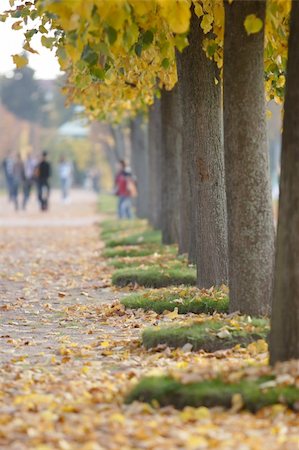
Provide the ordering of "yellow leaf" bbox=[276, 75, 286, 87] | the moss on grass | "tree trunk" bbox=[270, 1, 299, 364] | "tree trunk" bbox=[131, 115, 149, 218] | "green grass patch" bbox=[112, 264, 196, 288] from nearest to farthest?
"tree trunk" bbox=[270, 1, 299, 364], "yellow leaf" bbox=[276, 75, 286, 87], "green grass patch" bbox=[112, 264, 196, 288], the moss on grass, "tree trunk" bbox=[131, 115, 149, 218]

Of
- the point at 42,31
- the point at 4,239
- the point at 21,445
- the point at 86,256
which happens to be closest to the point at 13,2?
the point at 42,31

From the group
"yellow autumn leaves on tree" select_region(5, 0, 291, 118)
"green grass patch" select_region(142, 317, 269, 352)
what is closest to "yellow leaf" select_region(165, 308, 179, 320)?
"green grass patch" select_region(142, 317, 269, 352)

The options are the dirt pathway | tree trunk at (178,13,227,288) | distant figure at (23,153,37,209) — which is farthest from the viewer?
distant figure at (23,153,37,209)

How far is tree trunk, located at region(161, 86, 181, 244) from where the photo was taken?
872 inches

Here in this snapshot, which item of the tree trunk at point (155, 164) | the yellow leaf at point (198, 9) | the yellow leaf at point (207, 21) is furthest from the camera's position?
the tree trunk at point (155, 164)

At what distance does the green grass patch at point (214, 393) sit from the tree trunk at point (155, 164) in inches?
683

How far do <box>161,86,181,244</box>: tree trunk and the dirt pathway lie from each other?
13.5 ft

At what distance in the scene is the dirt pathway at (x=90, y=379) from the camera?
24.4 feet

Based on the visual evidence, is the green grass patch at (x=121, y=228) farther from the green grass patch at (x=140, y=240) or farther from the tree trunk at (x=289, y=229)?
the tree trunk at (x=289, y=229)

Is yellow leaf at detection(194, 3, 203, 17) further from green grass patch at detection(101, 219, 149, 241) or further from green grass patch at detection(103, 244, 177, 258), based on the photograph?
green grass patch at detection(101, 219, 149, 241)

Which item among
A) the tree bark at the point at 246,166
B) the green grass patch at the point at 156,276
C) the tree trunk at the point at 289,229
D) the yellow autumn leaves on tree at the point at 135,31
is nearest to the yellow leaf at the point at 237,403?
the tree trunk at the point at 289,229

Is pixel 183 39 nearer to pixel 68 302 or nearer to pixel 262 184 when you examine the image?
pixel 262 184

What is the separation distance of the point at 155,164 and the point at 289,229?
1993cm

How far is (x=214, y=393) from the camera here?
829 cm
